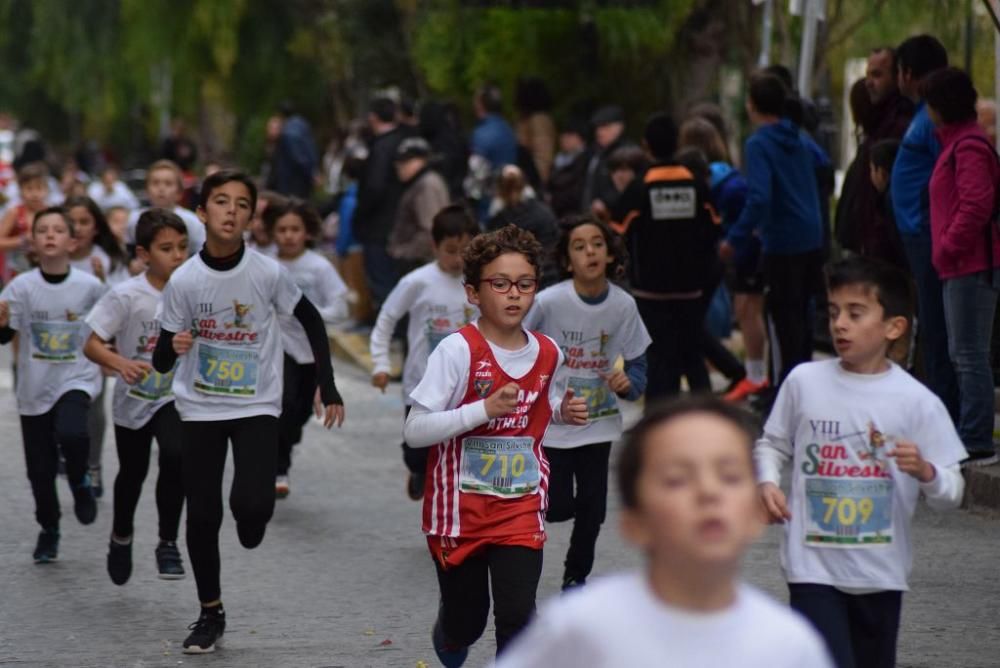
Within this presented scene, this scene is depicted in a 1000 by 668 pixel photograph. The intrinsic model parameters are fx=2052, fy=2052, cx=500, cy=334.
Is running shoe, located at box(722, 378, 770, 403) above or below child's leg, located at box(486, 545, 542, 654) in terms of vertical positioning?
below

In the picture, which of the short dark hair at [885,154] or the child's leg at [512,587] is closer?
the child's leg at [512,587]

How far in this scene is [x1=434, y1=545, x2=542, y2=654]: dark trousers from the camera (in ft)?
19.7

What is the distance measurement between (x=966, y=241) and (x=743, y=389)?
3756mm

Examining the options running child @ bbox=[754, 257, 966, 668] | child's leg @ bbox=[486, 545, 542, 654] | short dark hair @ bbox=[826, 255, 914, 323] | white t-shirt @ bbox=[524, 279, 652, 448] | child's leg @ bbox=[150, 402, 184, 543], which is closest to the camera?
running child @ bbox=[754, 257, 966, 668]

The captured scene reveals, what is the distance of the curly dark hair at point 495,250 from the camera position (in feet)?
20.8

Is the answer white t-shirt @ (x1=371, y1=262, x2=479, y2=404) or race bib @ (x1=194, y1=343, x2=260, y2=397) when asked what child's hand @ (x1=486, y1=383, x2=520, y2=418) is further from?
white t-shirt @ (x1=371, y1=262, x2=479, y2=404)

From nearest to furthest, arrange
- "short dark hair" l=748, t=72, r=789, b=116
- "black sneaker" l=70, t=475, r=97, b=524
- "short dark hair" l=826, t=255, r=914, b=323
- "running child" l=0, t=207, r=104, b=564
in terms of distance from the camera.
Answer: "short dark hair" l=826, t=255, r=914, b=323 < "running child" l=0, t=207, r=104, b=564 < "black sneaker" l=70, t=475, r=97, b=524 < "short dark hair" l=748, t=72, r=789, b=116

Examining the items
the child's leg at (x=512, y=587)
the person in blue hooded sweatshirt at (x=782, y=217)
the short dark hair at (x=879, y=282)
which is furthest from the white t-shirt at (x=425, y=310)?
the short dark hair at (x=879, y=282)

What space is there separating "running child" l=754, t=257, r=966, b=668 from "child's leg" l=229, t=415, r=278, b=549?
2.50 m

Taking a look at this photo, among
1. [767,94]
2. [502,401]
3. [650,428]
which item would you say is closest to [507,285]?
[502,401]

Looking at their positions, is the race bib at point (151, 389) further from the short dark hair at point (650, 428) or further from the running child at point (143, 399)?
the short dark hair at point (650, 428)

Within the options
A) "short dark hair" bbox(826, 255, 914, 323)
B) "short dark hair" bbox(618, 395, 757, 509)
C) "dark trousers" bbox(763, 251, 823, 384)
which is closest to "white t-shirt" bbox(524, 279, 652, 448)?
"short dark hair" bbox(826, 255, 914, 323)

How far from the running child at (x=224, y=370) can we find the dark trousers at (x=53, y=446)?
185cm

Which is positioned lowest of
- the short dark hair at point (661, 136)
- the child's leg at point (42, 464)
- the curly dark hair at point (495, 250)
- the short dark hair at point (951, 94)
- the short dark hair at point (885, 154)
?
the child's leg at point (42, 464)
